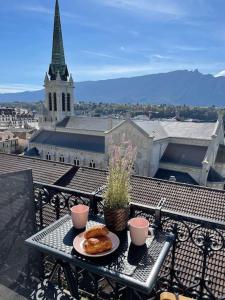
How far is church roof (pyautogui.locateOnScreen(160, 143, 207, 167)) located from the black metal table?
64.7 ft

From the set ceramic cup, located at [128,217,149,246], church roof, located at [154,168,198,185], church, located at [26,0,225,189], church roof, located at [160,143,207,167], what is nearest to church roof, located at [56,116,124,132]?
church, located at [26,0,225,189]

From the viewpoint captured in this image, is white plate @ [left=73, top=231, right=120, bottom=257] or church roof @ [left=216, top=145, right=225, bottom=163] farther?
church roof @ [left=216, top=145, right=225, bottom=163]

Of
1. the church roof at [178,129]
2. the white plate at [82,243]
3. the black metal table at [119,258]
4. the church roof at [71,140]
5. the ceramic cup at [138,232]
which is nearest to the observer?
the black metal table at [119,258]

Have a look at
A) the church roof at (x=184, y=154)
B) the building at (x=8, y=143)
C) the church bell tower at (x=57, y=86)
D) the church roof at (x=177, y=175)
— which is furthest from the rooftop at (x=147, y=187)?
the building at (x=8, y=143)

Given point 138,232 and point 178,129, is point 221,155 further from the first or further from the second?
point 138,232

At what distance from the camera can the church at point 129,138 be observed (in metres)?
21.4

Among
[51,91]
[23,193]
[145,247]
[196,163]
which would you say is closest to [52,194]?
[23,193]

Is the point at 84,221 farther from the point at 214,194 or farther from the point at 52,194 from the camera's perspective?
the point at 214,194

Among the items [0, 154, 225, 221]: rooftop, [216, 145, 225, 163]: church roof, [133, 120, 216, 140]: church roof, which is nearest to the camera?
[0, 154, 225, 221]: rooftop

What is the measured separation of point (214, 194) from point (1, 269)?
30.9 ft

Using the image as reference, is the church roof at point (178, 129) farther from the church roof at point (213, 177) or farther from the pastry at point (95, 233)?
the pastry at point (95, 233)

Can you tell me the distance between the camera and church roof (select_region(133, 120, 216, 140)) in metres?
23.0

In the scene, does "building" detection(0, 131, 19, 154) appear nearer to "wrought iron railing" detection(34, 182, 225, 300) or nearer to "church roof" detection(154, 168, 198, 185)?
"church roof" detection(154, 168, 198, 185)

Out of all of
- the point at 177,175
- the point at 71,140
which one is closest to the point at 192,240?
the point at 177,175
